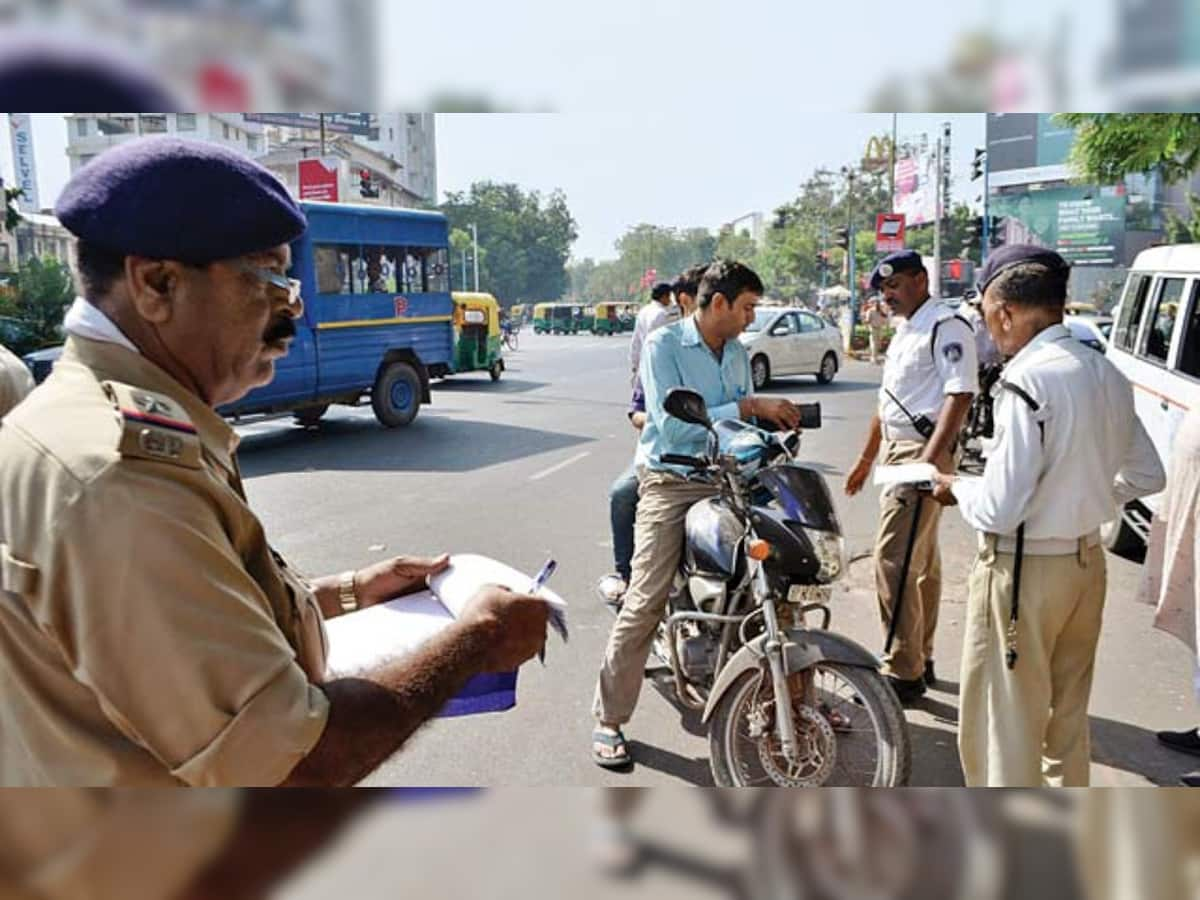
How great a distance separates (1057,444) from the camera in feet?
7.23

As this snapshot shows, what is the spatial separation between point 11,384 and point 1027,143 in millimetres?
3643

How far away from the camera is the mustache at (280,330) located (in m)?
1.15

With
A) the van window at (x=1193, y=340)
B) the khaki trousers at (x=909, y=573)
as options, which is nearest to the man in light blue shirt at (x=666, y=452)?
the khaki trousers at (x=909, y=573)

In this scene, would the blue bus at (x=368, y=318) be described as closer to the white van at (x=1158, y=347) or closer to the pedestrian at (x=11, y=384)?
the pedestrian at (x=11, y=384)

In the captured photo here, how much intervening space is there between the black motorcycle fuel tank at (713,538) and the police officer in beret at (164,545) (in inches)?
64.4

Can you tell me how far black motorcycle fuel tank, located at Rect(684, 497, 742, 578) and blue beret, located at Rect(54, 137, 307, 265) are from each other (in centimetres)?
189

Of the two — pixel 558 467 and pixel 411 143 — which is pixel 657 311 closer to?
pixel 558 467

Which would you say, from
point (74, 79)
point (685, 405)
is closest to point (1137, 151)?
point (685, 405)

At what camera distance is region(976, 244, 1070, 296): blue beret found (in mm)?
2354

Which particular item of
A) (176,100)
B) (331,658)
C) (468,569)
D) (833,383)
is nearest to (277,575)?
(331,658)

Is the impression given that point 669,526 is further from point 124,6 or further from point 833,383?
point 833,383

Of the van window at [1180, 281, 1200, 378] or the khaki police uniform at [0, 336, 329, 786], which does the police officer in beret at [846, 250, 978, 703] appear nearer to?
the van window at [1180, 281, 1200, 378]

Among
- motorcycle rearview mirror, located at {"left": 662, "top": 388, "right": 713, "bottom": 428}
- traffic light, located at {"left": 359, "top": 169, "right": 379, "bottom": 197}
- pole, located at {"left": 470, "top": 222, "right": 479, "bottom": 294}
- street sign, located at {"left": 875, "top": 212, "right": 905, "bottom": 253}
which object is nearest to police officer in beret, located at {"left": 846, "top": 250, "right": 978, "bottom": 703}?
motorcycle rearview mirror, located at {"left": 662, "top": 388, "right": 713, "bottom": 428}

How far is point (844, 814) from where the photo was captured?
181 cm
